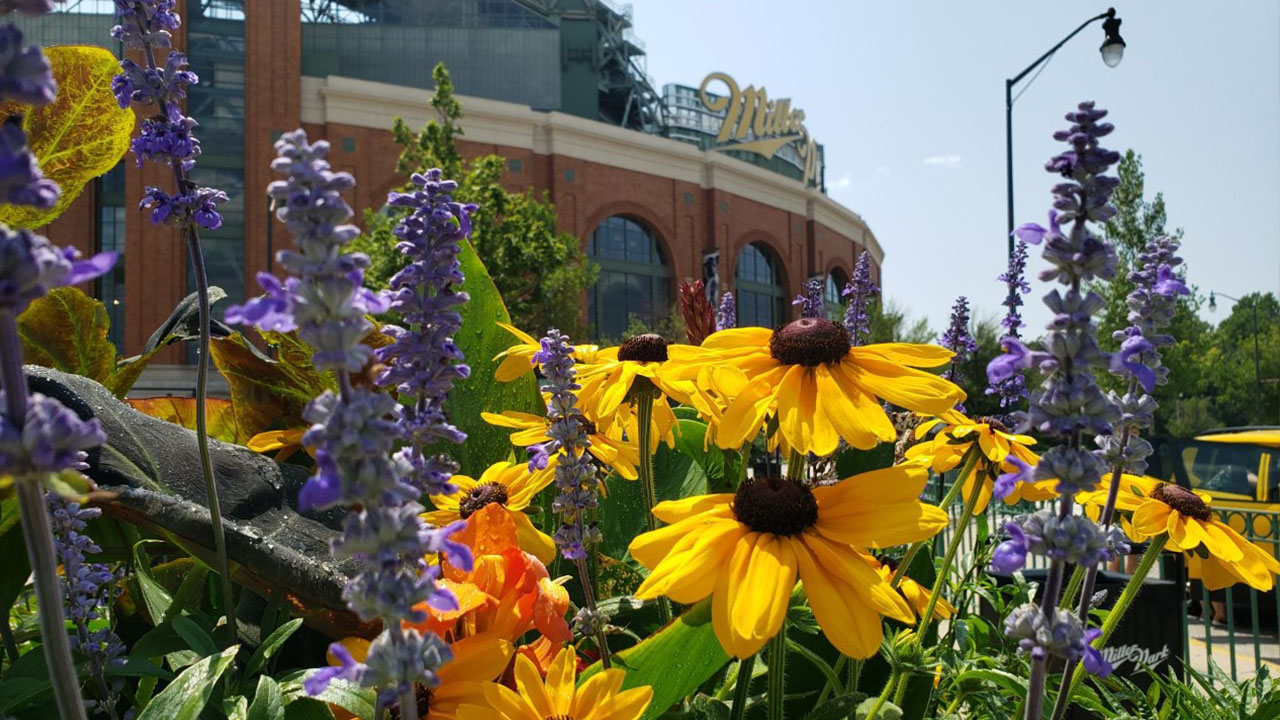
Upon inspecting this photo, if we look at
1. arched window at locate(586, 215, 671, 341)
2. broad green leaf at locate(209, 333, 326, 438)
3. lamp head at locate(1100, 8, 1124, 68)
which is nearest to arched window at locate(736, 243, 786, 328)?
arched window at locate(586, 215, 671, 341)

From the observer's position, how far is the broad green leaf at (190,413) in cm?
162

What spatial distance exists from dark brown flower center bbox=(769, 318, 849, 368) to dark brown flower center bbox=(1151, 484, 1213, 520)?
0.59m

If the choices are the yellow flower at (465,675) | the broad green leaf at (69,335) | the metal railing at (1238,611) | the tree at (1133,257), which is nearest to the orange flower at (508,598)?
the yellow flower at (465,675)

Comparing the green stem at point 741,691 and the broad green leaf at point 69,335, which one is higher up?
the broad green leaf at point 69,335

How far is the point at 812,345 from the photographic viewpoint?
1.12 m

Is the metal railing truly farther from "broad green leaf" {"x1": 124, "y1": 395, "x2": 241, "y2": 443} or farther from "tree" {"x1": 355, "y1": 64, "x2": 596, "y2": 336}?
"tree" {"x1": 355, "y1": 64, "x2": 596, "y2": 336}

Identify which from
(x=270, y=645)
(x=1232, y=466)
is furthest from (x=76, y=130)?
(x=1232, y=466)

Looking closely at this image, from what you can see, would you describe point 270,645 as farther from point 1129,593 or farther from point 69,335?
point 1129,593

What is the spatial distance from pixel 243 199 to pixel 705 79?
2510 centimetres

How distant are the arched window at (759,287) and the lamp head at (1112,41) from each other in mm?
28362

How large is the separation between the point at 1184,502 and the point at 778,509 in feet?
2.56

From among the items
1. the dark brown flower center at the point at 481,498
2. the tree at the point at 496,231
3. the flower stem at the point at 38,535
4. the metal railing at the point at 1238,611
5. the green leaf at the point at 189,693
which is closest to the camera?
the flower stem at the point at 38,535

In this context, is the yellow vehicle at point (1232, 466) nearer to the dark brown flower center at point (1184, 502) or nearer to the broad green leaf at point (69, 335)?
the dark brown flower center at point (1184, 502)

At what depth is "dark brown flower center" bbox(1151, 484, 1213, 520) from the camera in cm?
127
